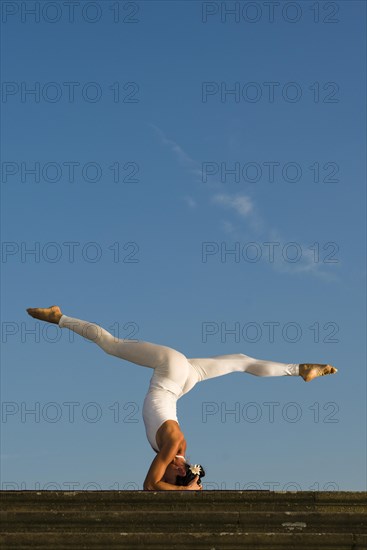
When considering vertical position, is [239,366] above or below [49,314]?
below

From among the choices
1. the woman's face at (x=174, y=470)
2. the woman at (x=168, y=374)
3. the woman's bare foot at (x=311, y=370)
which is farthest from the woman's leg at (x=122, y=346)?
the woman's bare foot at (x=311, y=370)

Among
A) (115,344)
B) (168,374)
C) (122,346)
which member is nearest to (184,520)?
(168,374)

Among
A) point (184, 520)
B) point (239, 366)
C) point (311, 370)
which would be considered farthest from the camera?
point (311, 370)

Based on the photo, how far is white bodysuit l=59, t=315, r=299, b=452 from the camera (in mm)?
10672

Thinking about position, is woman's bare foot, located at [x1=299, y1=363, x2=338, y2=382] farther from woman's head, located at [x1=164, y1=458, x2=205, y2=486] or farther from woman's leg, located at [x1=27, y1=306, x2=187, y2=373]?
woman's head, located at [x1=164, y1=458, x2=205, y2=486]

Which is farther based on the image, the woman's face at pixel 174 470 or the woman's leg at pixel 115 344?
the woman's leg at pixel 115 344

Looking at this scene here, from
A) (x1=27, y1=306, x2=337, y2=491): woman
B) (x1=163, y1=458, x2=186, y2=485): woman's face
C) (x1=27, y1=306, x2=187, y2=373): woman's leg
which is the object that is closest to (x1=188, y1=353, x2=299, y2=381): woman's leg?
(x1=27, y1=306, x2=337, y2=491): woman

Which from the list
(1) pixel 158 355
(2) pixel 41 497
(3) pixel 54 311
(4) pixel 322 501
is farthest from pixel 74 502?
(3) pixel 54 311

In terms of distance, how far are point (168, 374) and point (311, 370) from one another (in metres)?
2.56

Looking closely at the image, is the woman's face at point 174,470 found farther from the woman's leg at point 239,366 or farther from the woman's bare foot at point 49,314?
the woman's bare foot at point 49,314

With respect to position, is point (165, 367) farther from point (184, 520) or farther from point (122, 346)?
point (184, 520)

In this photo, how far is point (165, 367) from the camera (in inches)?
438

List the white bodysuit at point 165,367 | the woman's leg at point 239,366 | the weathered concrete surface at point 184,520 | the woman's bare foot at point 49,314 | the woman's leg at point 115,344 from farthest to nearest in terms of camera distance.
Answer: the woman's bare foot at point 49,314 → the woman's leg at point 239,366 → the woman's leg at point 115,344 → the white bodysuit at point 165,367 → the weathered concrete surface at point 184,520

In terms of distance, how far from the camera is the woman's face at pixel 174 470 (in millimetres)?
10227
